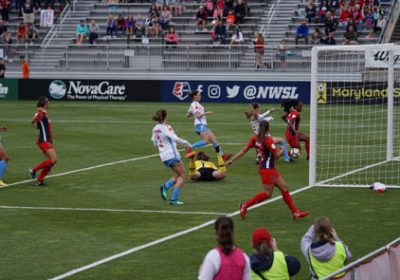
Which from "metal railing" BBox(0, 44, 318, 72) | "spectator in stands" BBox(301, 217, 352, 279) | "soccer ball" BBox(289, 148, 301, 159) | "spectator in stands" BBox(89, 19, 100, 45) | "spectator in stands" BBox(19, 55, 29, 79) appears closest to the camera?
"spectator in stands" BBox(301, 217, 352, 279)

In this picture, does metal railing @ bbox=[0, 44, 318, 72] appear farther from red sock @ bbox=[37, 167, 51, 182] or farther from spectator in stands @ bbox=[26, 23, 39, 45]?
red sock @ bbox=[37, 167, 51, 182]

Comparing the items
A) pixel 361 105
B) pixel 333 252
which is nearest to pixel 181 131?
pixel 361 105

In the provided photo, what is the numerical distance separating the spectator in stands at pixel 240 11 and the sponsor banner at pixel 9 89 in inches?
500

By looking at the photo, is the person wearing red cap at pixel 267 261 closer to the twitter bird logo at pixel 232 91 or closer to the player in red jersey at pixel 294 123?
the player in red jersey at pixel 294 123

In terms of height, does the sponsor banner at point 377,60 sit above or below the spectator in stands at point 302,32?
below

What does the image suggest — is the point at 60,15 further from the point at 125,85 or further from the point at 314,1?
the point at 314,1

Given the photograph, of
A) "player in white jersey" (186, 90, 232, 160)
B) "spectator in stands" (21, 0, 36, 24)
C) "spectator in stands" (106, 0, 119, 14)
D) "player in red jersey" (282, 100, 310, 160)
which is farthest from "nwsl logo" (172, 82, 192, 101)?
"player in white jersey" (186, 90, 232, 160)

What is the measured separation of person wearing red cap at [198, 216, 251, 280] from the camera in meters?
9.53

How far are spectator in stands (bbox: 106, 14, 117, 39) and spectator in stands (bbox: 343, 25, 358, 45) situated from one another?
533 inches

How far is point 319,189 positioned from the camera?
22.5 meters

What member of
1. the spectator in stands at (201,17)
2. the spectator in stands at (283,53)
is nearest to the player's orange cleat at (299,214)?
the spectator in stands at (283,53)

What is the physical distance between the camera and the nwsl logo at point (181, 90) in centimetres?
5056

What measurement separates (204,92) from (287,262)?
1552 inches

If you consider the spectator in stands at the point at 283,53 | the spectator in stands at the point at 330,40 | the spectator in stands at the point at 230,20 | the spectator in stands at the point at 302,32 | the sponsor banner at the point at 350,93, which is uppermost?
the spectator in stands at the point at 230,20
